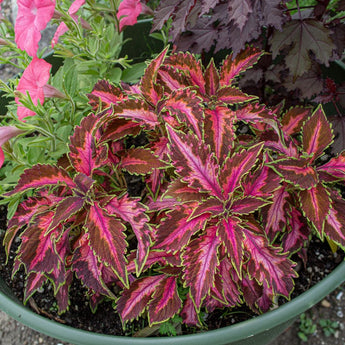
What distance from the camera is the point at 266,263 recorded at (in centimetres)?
89

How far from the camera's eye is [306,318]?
5.07ft

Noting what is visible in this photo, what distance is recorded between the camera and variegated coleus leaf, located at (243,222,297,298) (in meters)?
0.88

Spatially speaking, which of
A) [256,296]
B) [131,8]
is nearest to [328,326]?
[256,296]

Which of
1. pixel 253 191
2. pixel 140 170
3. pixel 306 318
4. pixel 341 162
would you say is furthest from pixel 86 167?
pixel 306 318

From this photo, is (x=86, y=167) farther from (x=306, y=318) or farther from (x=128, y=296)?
(x=306, y=318)

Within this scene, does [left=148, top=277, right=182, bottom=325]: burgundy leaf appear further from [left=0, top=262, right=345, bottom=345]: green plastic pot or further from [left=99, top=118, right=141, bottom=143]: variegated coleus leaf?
[left=99, top=118, right=141, bottom=143]: variegated coleus leaf

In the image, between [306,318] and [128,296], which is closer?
[128,296]

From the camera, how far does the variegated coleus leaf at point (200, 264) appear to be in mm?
833

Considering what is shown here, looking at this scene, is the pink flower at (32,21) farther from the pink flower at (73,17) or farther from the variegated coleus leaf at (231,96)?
the variegated coleus leaf at (231,96)

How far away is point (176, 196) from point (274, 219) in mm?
250

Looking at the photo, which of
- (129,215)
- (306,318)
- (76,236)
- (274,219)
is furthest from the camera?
(306,318)

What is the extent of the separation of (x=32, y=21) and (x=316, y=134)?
707 millimetres

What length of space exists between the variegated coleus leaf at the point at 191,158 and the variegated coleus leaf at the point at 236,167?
35 mm

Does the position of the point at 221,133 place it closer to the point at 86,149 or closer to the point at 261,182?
the point at 261,182
